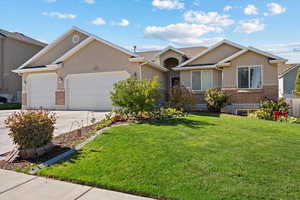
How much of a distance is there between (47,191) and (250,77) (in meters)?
14.2

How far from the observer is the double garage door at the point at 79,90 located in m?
15.0

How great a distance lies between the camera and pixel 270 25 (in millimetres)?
13930

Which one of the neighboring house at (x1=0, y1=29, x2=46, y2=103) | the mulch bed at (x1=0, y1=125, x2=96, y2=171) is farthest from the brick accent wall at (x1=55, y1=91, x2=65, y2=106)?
the neighboring house at (x1=0, y1=29, x2=46, y2=103)

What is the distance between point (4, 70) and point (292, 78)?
119 feet

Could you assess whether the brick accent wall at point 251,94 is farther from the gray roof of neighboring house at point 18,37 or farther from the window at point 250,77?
the gray roof of neighboring house at point 18,37

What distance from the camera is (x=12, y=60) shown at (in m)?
24.0

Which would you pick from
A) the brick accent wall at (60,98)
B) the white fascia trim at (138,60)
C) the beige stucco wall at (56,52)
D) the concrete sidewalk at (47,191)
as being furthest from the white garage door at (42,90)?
the concrete sidewalk at (47,191)

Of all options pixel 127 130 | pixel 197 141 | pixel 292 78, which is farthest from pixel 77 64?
pixel 292 78

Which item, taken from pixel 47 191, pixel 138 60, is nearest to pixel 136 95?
pixel 138 60

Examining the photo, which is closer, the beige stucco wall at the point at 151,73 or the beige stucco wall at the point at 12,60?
the beige stucco wall at the point at 151,73

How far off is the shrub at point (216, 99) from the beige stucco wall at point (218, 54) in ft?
9.39

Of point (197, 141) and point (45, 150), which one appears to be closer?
point (45, 150)

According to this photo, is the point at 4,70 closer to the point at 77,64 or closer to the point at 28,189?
the point at 77,64

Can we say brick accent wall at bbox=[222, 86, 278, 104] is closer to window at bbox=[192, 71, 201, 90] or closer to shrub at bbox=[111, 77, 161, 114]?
window at bbox=[192, 71, 201, 90]
